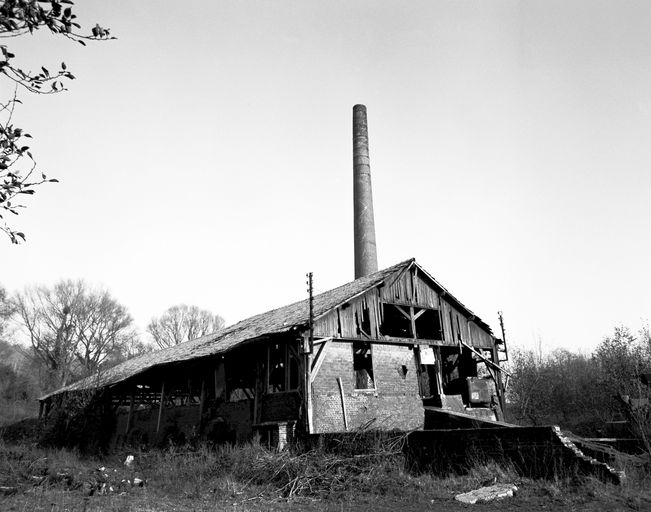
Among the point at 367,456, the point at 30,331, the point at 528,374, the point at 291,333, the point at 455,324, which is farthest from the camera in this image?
the point at 30,331

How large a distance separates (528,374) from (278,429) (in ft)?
77.0

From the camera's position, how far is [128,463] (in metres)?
15.5

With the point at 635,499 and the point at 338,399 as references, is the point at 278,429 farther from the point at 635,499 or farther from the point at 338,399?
the point at 635,499

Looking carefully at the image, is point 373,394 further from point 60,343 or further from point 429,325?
point 60,343

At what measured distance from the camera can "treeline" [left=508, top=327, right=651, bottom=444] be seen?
2533 centimetres

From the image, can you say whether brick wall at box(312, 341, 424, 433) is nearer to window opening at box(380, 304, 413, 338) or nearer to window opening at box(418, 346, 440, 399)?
window opening at box(418, 346, 440, 399)

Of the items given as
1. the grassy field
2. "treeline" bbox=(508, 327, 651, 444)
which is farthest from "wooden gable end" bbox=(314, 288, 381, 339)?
"treeline" bbox=(508, 327, 651, 444)

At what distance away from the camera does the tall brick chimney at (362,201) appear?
25.6 m

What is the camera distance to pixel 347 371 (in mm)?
16609

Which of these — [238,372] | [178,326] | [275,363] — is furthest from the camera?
[178,326]

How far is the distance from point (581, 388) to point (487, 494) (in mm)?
25873

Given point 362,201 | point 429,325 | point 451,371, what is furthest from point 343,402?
point 362,201

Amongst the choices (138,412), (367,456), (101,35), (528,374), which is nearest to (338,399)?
(367,456)

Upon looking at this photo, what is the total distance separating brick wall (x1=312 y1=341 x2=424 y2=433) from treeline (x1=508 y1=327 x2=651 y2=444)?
9.52 meters
